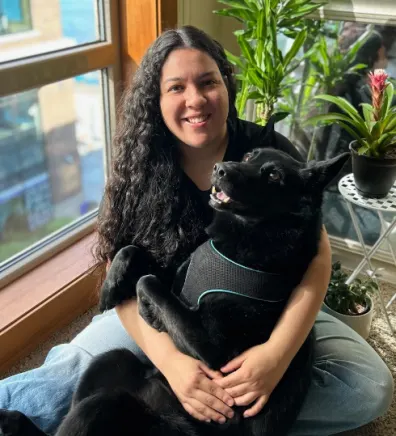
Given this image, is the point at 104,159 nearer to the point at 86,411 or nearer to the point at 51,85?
the point at 51,85

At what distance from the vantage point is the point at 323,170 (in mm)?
1030

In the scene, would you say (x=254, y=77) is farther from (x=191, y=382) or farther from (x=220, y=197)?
(x=191, y=382)

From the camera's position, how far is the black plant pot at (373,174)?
5.31ft

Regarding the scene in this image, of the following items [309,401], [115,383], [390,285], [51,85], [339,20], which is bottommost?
[390,285]

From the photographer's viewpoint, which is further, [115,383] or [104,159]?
[104,159]

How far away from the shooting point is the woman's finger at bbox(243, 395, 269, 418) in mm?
1059

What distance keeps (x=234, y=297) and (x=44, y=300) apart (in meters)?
1.01

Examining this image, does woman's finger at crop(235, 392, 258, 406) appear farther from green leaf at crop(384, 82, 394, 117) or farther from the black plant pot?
green leaf at crop(384, 82, 394, 117)

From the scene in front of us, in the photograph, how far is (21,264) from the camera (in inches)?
75.8

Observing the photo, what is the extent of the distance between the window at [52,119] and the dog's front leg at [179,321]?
91 centimetres

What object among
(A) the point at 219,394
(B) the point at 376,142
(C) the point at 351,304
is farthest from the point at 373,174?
(A) the point at 219,394

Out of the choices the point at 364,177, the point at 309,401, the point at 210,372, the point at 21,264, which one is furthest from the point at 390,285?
the point at 21,264

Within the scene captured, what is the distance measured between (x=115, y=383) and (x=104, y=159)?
131cm

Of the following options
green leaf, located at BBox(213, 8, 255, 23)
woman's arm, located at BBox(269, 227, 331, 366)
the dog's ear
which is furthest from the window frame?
the dog's ear
